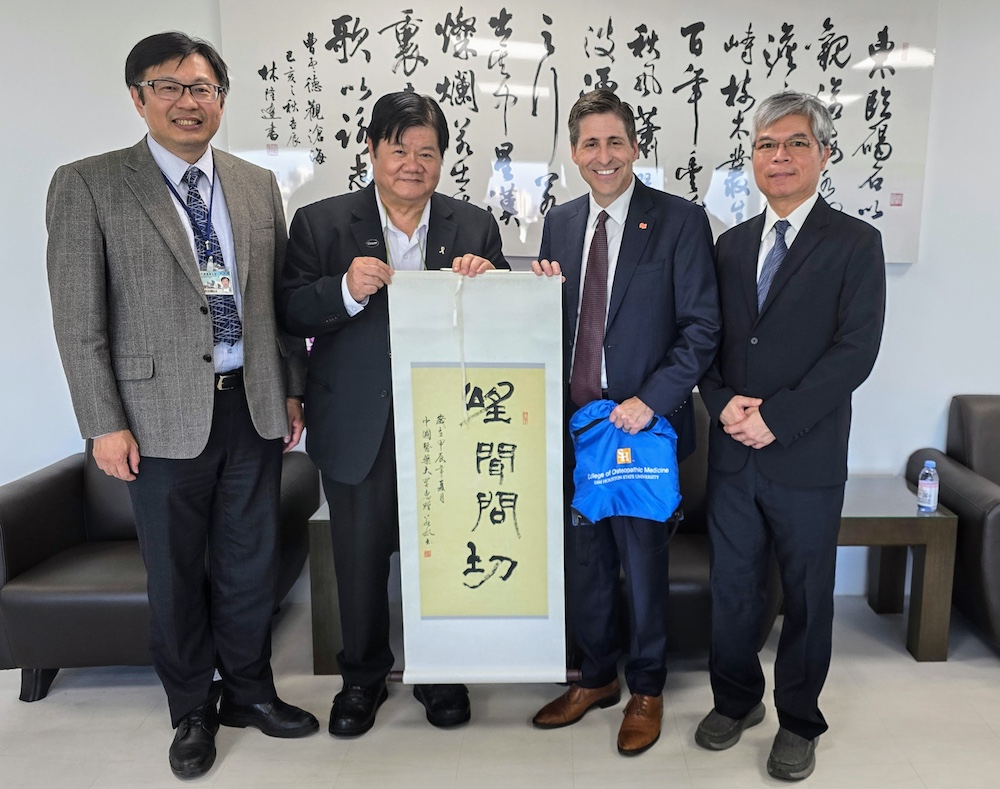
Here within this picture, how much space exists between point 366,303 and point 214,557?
0.83 m

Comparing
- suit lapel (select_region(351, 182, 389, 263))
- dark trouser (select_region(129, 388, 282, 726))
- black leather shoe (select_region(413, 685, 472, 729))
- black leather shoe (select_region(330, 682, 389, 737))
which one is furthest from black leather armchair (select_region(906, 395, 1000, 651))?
dark trouser (select_region(129, 388, 282, 726))

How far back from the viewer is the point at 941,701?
2.38 meters

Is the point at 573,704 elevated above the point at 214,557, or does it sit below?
below

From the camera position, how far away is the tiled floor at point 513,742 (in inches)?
80.6

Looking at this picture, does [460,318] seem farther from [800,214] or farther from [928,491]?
[928,491]

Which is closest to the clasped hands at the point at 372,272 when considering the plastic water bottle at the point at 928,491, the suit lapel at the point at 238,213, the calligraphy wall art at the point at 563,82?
the suit lapel at the point at 238,213

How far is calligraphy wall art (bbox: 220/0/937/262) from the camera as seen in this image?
2.81 m

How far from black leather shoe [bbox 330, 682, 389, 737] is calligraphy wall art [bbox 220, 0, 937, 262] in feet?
5.50

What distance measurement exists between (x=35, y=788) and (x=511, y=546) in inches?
53.9

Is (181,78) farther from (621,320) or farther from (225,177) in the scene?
(621,320)

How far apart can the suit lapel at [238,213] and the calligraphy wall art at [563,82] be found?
86cm

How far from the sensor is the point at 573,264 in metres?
2.12

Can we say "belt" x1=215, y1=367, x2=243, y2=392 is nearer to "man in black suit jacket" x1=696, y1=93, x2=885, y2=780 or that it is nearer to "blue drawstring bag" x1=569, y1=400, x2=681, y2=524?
"blue drawstring bag" x1=569, y1=400, x2=681, y2=524

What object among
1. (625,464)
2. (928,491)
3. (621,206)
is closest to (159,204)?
(621,206)
